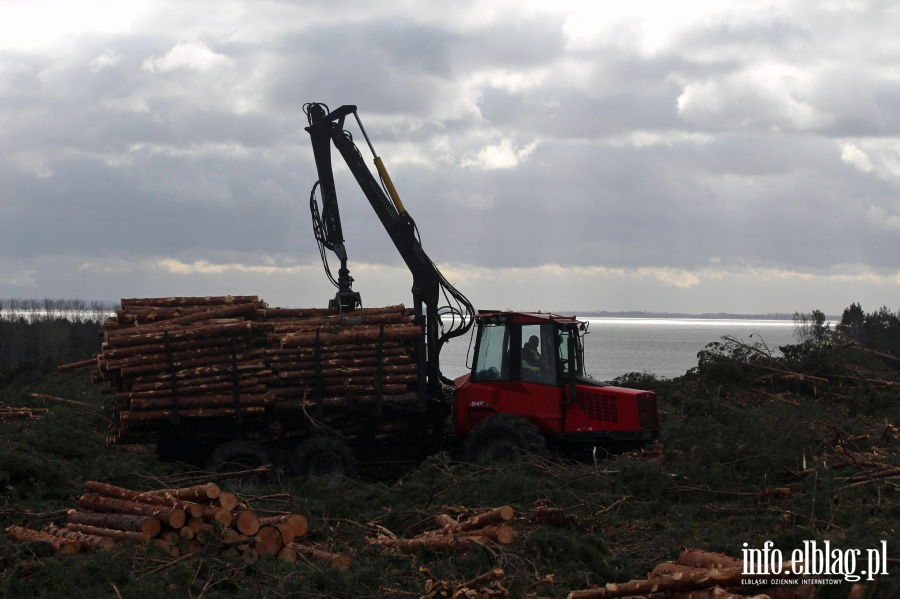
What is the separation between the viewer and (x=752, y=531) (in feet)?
32.2

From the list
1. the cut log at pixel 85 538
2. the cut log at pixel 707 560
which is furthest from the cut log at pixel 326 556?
the cut log at pixel 707 560

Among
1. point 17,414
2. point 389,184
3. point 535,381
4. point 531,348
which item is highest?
point 389,184

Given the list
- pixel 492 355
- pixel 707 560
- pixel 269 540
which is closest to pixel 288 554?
pixel 269 540

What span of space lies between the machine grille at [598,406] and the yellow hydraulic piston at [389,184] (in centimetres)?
501

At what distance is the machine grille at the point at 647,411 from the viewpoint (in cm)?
1468

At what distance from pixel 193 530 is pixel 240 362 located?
5154 millimetres

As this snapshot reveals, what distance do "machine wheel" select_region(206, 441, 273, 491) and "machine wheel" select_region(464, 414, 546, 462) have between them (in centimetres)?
321

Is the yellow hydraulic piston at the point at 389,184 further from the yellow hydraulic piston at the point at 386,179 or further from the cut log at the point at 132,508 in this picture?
the cut log at the point at 132,508

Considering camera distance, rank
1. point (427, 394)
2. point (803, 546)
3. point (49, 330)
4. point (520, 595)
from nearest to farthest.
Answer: point (520, 595) → point (803, 546) → point (427, 394) → point (49, 330)

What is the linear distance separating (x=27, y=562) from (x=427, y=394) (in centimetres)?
A: 765

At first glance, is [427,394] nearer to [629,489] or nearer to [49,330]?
[629,489]

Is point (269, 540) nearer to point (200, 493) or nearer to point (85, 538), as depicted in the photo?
point (200, 493)

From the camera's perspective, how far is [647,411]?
48.8 ft

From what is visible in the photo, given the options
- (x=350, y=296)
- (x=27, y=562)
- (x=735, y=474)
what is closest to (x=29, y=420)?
(x=350, y=296)
